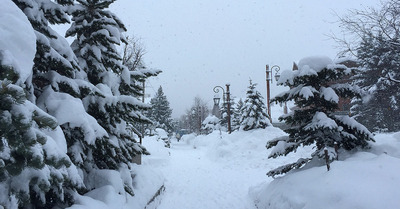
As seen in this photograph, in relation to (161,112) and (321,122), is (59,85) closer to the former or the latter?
(321,122)

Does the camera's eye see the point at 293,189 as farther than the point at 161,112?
No

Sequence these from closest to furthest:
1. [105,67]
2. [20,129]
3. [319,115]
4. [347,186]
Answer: [20,129], [347,186], [319,115], [105,67]

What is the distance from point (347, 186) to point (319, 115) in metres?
2.28

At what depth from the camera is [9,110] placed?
2148mm

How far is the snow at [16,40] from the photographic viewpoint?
2433mm

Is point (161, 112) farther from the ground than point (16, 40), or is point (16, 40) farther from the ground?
point (16, 40)

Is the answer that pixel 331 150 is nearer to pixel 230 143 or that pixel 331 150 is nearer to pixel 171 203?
pixel 171 203

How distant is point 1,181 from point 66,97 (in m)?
1.78

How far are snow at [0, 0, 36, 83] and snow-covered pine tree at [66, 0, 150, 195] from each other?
7.95 ft

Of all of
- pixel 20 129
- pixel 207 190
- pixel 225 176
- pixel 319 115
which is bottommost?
pixel 225 176

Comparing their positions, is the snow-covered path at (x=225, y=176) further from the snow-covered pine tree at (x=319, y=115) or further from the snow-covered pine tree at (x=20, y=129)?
the snow-covered pine tree at (x=20, y=129)

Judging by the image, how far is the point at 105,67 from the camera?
241 inches

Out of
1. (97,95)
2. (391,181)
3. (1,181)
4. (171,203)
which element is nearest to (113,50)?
(97,95)

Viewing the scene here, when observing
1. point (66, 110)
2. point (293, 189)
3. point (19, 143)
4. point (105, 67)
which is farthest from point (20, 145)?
point (293, 189)
